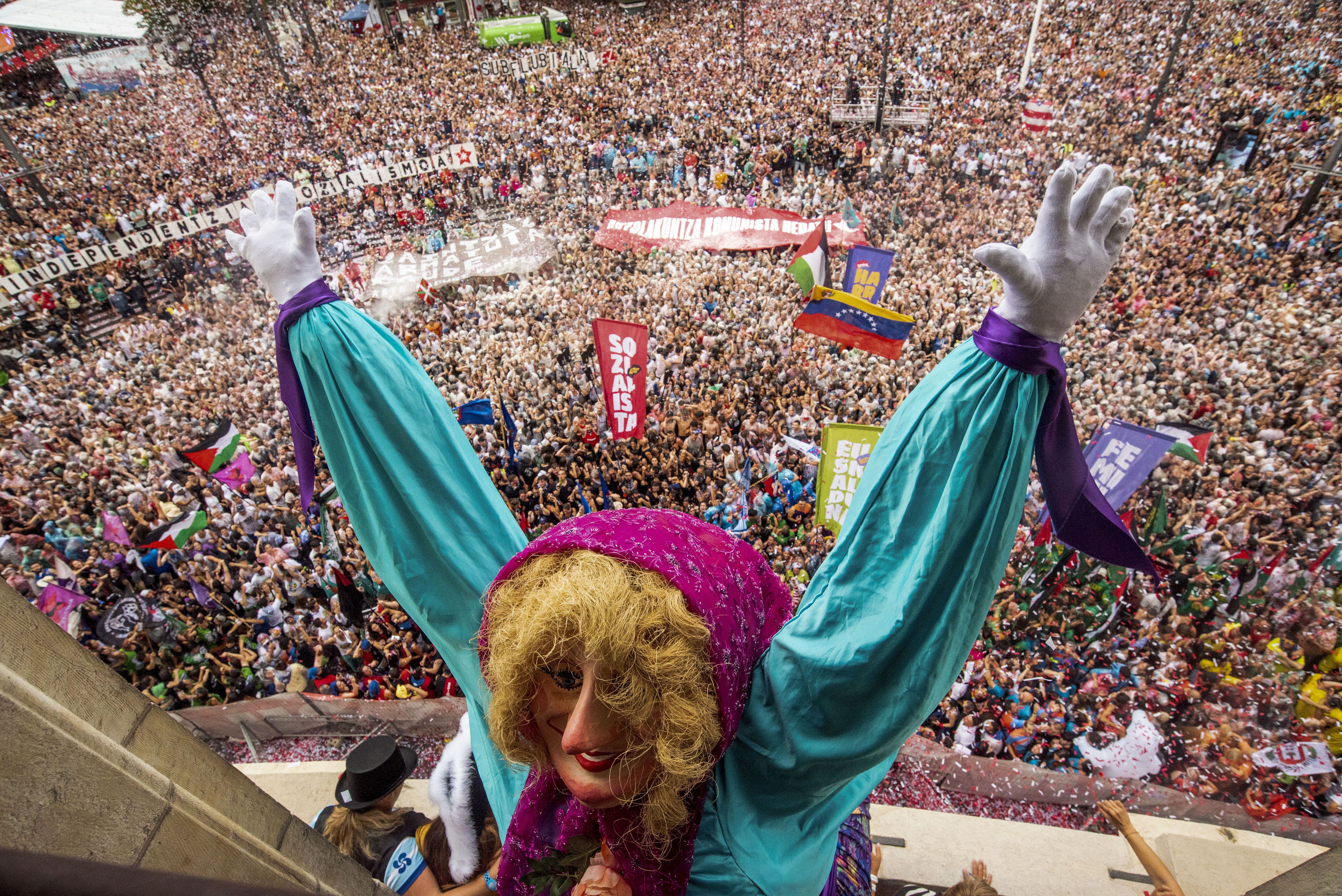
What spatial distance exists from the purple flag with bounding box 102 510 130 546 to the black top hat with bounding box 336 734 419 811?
5803mm

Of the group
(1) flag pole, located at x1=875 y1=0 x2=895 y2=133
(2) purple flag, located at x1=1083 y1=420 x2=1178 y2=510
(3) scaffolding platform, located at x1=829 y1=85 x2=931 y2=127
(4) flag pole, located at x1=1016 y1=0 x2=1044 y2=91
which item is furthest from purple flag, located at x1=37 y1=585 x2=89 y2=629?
(4) flag pole, located at x1=1016 y1=0 x2=1044 y2=91

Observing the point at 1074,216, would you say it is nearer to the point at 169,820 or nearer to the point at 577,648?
the point at 577,648

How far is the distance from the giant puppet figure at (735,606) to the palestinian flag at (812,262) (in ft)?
19.8

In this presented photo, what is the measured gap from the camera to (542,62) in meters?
16.9

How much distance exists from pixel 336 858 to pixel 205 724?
15.2 ft

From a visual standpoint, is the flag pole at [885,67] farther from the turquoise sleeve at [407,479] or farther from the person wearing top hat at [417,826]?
the person wearing top hat at [417,826]

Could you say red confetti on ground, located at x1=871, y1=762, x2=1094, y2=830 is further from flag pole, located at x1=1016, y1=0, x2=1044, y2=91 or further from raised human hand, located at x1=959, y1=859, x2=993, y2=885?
flag pole, located at x1=1016, y1=0, x2=1044, y2=91

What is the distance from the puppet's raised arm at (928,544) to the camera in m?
1.38

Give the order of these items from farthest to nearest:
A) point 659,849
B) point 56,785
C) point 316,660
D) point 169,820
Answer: point 316,660, point 659,849, point 169,820, point 56,785

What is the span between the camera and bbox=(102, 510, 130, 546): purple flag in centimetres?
661

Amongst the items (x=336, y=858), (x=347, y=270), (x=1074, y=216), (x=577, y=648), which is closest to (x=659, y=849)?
(x=577, y=648)

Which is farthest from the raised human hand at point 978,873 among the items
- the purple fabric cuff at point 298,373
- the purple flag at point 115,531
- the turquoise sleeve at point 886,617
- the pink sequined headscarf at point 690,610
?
the purple flag at point 115,531

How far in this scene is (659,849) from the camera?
163 cm

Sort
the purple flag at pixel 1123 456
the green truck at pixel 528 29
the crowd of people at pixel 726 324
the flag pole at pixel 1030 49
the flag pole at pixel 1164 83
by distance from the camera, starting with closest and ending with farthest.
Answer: the purple flag at pixel 1123 456
the crowd of people at pixel 726 324
the flag pole at pixel 1164 83
the flag pole at pixel 1030 49
the green truck at pixel 528 29
